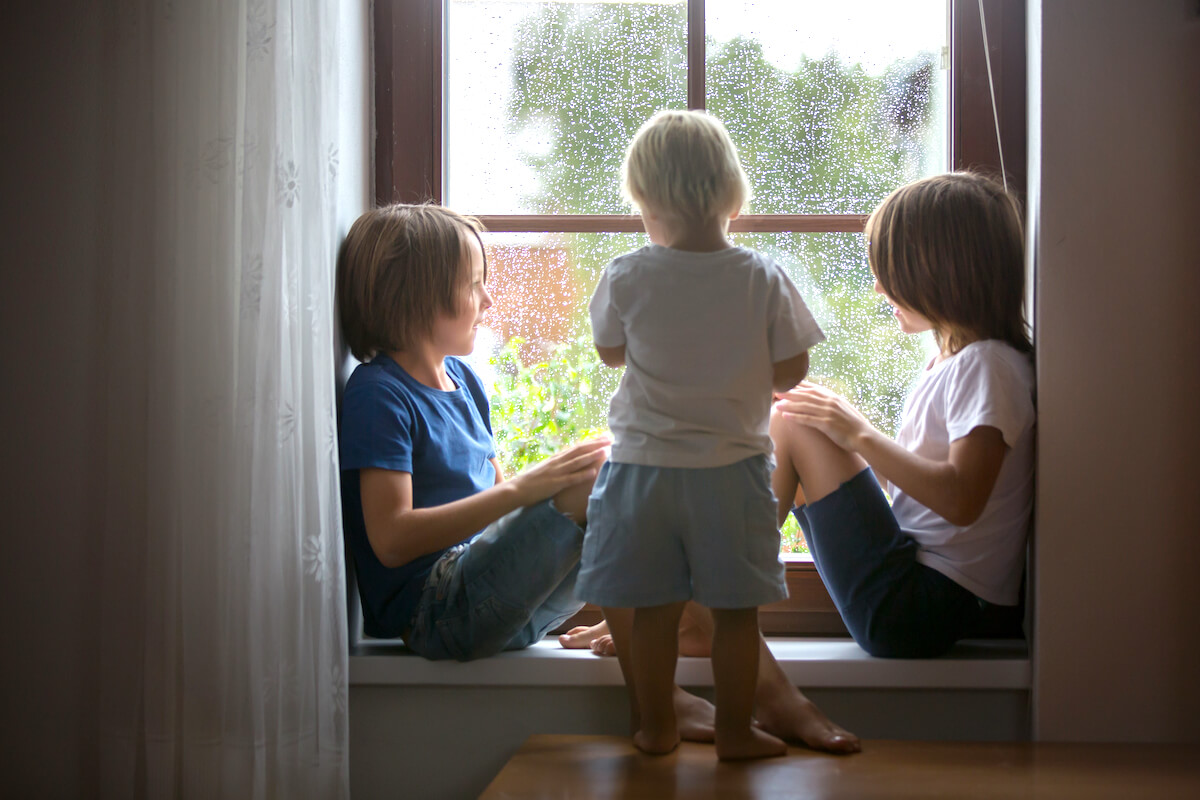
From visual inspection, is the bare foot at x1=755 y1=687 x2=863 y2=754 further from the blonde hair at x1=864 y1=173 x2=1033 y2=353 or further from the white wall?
the blonde hair at x1=864 y1=173 x2=1033 y2=353

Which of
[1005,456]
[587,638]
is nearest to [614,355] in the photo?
[587,638]

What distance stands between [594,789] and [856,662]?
1.49ft

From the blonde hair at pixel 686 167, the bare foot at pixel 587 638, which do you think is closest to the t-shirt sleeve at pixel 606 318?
the blonde hair at pixel 686 167

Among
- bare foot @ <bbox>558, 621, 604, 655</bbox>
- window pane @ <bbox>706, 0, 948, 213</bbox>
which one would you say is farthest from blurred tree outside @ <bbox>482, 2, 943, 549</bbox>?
bare foot @ <bbox>558, 621, 604, 655</bbox>

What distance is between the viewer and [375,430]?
1431mm

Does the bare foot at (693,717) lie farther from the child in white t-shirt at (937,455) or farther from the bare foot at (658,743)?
the child in white t-shirt at (937,455)

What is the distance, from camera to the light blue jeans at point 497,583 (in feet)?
4.57

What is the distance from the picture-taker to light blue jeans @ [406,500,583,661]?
4.57ft

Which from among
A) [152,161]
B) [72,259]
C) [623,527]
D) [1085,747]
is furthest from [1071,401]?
[72,259]

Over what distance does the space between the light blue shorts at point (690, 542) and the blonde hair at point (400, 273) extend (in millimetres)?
461

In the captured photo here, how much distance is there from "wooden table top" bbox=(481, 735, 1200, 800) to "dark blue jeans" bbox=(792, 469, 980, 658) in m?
0.15

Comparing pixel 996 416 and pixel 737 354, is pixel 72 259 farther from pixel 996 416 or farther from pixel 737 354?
pixel 996 416

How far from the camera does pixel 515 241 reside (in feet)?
5.70

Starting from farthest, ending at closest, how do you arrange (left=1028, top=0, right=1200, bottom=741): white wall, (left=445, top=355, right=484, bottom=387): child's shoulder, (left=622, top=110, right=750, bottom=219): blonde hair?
(left=445, top=355, right=484, bottom=387): child's shoulder < (left=1028, top=0, right=1200, bottom=741): white wall < (left=622, top=110, right=750, bottom=219): blonde hair
